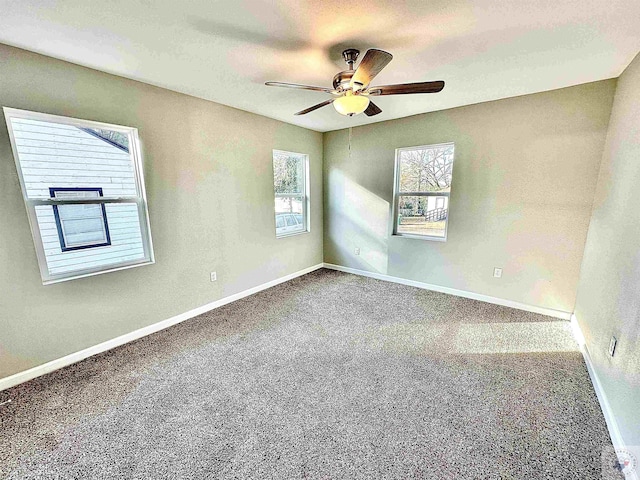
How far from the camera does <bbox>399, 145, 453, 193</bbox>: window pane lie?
3293mm

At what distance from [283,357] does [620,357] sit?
218cm

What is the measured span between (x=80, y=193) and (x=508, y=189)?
4.12 meters

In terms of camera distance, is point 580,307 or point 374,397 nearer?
point 374,397

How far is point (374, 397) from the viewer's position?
174 centimetres

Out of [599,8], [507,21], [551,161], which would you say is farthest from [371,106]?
[551,161]

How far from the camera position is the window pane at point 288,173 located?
3775mm

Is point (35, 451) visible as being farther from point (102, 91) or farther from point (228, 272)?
point (102, 91)

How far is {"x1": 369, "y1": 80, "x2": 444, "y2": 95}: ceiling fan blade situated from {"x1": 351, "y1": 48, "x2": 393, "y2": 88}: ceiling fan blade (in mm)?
165

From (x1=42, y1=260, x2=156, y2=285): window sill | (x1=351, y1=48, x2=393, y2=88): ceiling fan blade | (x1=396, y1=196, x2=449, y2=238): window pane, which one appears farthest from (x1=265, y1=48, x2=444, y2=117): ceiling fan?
(x1=42, y1=260, x2=156, y2=285): window sill

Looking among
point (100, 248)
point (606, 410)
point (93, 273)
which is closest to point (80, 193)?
point (100, 248)

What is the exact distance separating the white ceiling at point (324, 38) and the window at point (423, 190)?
1015mm

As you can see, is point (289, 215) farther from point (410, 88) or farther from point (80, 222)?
point (410, 88)

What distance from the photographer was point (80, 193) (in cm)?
212

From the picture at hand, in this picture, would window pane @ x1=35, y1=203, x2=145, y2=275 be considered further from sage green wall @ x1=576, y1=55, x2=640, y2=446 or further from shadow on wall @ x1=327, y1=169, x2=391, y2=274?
sage green wall @ x1=576, y1=55, x2=640, y2=446
